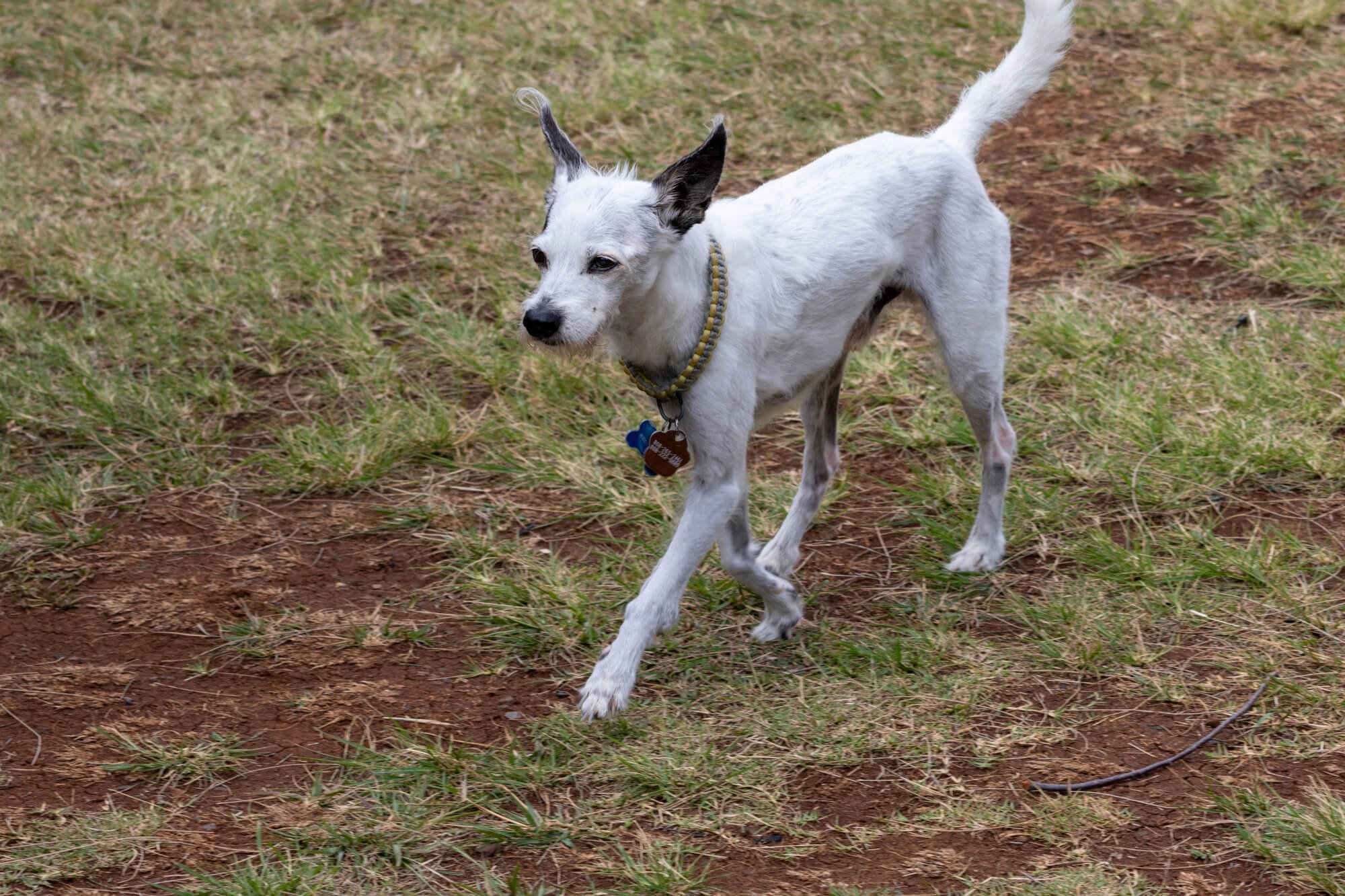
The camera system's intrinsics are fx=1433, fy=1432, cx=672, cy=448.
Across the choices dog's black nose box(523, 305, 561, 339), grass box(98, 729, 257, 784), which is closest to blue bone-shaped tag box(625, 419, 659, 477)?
dog's black nose box(523, 305, 561, 339)

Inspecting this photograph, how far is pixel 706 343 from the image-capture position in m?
3.47

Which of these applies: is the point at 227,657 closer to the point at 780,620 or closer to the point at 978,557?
the point at 780,620

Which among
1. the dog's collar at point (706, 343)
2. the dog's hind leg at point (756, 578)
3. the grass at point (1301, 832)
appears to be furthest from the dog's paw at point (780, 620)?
the grass at point (1301, 832)

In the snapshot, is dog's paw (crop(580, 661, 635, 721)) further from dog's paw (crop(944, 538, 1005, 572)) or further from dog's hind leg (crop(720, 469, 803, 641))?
dog's paw (crop(944, 538, 1005, 572))

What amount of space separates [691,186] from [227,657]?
1822mm

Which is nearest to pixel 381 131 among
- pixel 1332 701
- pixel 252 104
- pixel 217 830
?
pixel 252 104

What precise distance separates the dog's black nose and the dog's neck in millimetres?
233

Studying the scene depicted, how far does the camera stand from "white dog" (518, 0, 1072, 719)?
336 centimetres

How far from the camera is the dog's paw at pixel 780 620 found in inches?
Result: 152

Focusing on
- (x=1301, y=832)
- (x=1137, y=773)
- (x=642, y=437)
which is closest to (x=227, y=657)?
(x=642, y=437)

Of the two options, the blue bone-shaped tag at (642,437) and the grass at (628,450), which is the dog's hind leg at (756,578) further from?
the blue bone-shaped tag at (642,437)

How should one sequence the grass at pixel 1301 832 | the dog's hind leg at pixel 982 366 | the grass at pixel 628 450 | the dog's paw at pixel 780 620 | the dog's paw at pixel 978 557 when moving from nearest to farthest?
the grass at pixel 1301 832
the grass at pixel 628 450
the dog's paw at pixel 780 620
the dog's hind leg at pixel 982 366
the dog's paw at pixel 978 557

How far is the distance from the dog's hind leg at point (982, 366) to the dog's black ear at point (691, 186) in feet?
3.04

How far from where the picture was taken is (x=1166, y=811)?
123 inches
